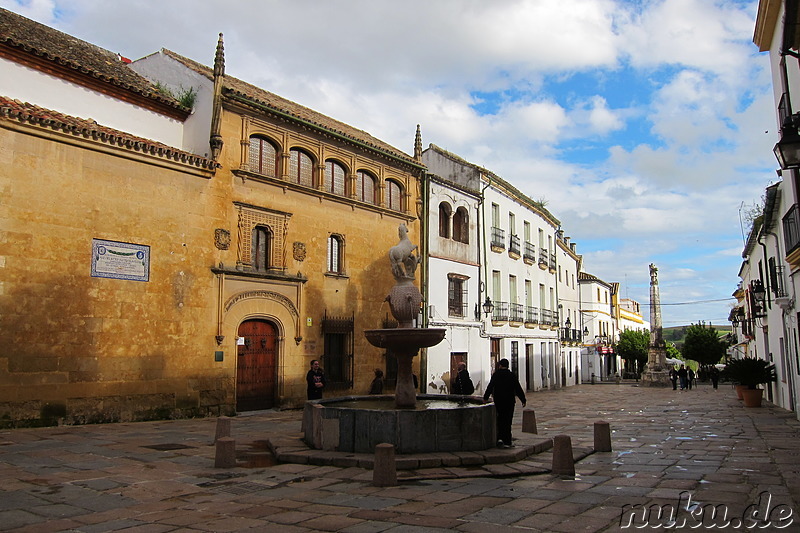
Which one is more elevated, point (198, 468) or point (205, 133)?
point (205, 133)

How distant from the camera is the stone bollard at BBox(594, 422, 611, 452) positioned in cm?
1045

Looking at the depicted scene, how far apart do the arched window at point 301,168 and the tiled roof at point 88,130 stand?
3023 mm

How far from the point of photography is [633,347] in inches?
2132

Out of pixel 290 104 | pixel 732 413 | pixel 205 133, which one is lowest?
pixel 732 413

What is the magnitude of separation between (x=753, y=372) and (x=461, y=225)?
1258 centimetres

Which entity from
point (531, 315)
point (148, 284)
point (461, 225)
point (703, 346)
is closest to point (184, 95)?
point (148, 284)

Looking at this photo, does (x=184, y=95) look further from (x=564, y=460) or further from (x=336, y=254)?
(x=564, y=460)

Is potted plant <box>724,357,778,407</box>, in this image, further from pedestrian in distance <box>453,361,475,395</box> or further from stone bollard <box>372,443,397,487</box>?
stone bollard <box>372,443,397,487</box>

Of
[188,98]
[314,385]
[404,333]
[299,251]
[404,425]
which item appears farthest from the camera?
[299,251]

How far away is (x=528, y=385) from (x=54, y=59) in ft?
84.9

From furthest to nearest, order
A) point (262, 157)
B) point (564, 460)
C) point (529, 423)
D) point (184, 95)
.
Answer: point (262, 157) < point (184, 95) < point (529, 423) < point (564, 460)

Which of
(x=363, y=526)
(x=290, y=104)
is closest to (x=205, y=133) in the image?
(x=290, y=104)

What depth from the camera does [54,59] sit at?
48.7ft

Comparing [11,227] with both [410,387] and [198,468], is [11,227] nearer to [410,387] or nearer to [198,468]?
[198,468]
